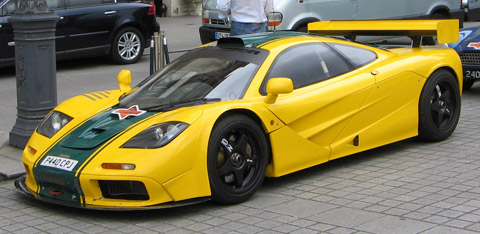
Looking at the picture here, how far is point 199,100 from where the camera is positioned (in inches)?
245

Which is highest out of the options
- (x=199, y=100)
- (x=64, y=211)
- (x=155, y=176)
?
(x=199, y=100)

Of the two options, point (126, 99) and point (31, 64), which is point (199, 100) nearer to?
point (126, 99)

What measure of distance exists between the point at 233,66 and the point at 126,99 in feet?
3.21

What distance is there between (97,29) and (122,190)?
836 centimetres

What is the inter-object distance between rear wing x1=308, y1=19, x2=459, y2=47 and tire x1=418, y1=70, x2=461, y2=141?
15.3 inches

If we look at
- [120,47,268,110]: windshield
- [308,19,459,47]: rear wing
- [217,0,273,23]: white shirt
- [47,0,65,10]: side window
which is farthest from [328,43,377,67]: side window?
[47,0,65,10]: side window

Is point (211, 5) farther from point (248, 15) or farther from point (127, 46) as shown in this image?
point (248, 15)

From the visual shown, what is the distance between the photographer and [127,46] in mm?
14125

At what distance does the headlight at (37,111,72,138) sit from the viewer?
20.7 ft

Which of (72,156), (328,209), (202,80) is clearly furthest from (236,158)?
(72,156)

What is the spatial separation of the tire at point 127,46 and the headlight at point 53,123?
748 centimetres

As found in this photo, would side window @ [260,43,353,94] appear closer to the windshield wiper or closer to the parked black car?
the windshield wiper

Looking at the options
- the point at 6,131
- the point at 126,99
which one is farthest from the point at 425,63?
the point at 6,131

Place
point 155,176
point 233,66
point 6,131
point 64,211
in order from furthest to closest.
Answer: point 6,131
point 233,66
point 64,211
point 155,176
